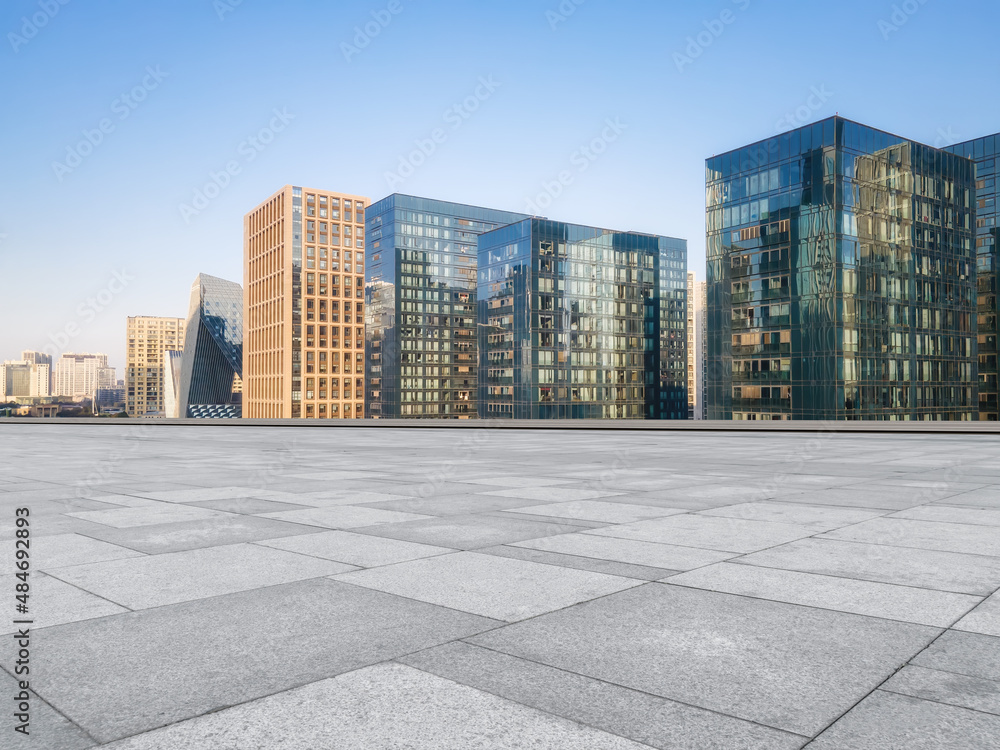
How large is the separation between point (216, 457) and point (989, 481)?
17.9 m

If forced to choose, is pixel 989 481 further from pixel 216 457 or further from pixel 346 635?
pixel 216 457

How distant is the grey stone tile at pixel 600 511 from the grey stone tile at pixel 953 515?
294 cm

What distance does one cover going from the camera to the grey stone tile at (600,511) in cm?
923

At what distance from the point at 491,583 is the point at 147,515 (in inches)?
229

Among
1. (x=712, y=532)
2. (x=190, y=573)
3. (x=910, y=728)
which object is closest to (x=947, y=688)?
(x=910, y=728)

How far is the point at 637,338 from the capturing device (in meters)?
115

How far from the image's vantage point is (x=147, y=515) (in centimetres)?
951

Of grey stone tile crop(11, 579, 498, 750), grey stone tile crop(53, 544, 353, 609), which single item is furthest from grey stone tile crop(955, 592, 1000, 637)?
grey stone tile crop(53, 544, 353, 609)

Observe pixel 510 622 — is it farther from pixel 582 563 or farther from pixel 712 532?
pixel 712 532

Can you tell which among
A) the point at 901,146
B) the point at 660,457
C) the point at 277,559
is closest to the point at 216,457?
the point at 660,457

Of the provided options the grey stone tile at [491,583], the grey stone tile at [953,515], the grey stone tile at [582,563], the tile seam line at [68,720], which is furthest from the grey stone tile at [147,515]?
the grey stone tile at [953,515]

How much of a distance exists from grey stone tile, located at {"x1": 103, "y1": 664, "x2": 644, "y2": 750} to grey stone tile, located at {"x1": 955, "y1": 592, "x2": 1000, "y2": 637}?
2.90m

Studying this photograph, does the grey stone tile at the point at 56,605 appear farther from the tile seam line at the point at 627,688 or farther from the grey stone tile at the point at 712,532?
the grey stone tile at the point at 712,532

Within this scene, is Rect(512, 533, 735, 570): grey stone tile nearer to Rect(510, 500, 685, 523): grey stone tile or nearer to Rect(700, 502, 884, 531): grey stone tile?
Rect(510, 500, 685, 523): grey stone tile
